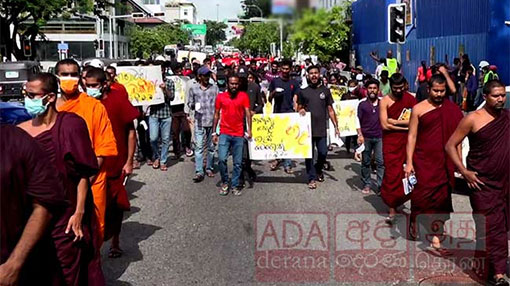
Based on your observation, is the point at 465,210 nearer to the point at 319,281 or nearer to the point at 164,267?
the point at 319,281

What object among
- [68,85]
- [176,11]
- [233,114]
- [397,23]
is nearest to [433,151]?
[68,85]

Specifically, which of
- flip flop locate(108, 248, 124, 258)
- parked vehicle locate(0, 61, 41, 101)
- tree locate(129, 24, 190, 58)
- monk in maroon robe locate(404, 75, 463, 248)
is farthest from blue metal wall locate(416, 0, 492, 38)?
tree locate(129, 24, 190, 58)

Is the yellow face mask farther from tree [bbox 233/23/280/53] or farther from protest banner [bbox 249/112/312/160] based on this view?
protest banner [bbox 249/112/312/160]

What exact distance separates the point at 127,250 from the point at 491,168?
11.3 ft

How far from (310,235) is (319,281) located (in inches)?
53.8

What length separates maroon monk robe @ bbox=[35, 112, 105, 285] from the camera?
373 centimetres

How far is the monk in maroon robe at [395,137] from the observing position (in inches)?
289

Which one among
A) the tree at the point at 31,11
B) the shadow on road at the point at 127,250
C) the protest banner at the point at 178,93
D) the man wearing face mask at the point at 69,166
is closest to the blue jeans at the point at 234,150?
the shadow on road at the point at 127,250

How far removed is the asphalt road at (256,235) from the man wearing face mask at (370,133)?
0.32m

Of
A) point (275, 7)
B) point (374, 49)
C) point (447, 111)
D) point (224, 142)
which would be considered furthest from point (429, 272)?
point (374, 49)

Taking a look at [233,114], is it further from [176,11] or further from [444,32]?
[176,11]

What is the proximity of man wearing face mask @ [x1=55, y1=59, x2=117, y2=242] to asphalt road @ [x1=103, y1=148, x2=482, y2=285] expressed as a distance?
93 cm

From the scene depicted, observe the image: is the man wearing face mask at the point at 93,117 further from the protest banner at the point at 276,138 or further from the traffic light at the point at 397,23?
the traffic light at the point at 397,23

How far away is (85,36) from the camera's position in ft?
230
